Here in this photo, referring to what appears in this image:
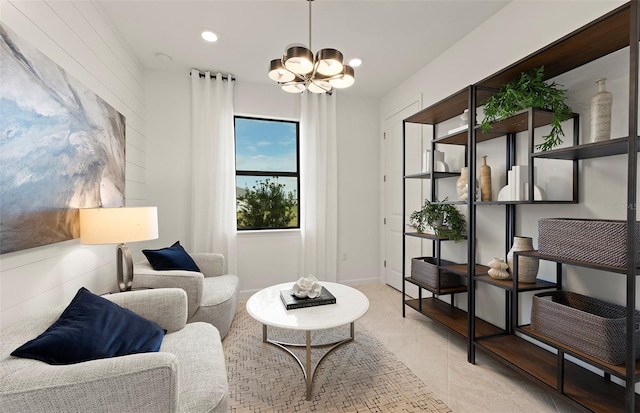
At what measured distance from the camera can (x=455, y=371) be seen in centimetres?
192

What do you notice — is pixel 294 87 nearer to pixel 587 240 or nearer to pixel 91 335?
A: pixel 91 335

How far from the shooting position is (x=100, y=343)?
1155 mm

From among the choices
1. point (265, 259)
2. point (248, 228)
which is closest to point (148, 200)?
point (248, 228)

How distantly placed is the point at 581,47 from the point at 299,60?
62.9 inches

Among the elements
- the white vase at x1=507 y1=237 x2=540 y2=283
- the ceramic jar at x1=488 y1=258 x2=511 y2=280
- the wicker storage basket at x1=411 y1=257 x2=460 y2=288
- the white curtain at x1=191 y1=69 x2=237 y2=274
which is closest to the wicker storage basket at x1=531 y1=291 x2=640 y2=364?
the white vase at x1=507 y1=237 x2=540 y2=283

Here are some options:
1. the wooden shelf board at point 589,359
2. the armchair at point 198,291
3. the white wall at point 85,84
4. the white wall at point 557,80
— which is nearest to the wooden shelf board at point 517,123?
the white wall at point 557,80

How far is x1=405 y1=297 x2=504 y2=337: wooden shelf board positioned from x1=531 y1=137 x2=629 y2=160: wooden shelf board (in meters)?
1.34

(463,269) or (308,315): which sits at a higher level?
(463,269)

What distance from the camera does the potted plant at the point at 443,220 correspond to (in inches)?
99.9

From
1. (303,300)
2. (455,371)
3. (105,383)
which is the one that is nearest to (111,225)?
(105,383)

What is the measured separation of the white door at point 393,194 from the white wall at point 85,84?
117 inches

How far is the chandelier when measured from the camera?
1757 mm

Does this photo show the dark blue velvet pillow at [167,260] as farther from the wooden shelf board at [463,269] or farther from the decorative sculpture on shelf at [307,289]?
the wooden shelf board at [463,269]

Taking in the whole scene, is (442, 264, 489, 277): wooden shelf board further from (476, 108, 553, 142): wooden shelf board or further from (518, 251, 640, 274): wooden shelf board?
(476, 108, 553, 142): wooden shelf board
